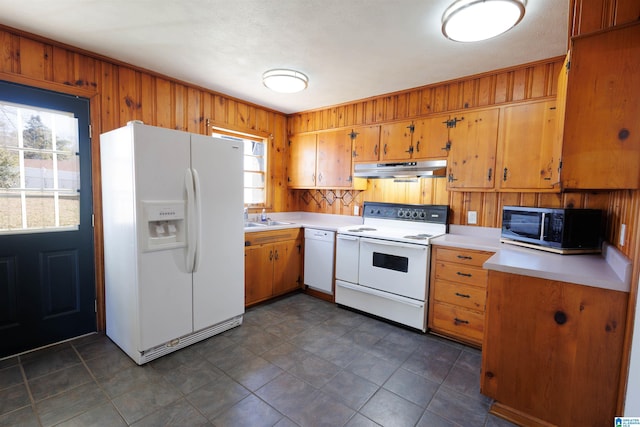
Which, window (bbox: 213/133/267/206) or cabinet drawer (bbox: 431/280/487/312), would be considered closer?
cabinet drawer (bbox: 431/280/487/312)

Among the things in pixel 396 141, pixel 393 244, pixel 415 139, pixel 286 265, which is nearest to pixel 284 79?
pixel 396 141

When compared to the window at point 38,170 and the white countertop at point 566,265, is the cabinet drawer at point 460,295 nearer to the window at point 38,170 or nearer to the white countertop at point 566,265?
the white countertop at point 566,265

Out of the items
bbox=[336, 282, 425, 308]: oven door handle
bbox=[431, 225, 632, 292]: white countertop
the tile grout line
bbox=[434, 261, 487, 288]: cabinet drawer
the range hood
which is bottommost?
the tile grout line

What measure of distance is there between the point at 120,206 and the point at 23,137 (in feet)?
2.97

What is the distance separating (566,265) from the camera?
1.74 m

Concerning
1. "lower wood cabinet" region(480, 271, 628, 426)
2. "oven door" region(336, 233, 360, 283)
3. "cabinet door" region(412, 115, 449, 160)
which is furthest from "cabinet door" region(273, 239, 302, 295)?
"lower wood cabinet" region(480, 271, 628, 426)

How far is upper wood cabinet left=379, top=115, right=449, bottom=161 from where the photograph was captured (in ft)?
9.89

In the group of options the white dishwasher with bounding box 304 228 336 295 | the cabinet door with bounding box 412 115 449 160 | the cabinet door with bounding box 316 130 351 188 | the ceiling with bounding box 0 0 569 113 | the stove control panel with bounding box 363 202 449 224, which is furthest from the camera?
the cabinet door with bounding box 316 130 351 188

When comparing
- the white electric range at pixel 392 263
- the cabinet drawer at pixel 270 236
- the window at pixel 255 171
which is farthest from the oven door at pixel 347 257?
the window at pixel 255 171

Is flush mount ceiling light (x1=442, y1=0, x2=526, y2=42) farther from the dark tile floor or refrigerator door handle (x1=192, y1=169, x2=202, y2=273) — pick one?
the dark tile floor

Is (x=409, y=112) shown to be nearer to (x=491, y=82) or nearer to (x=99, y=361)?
(x=491, y=82)

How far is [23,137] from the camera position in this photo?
2.24 m

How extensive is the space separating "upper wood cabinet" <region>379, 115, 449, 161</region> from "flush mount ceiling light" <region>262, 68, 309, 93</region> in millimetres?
1151

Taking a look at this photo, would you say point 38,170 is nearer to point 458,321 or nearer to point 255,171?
point 255,171
